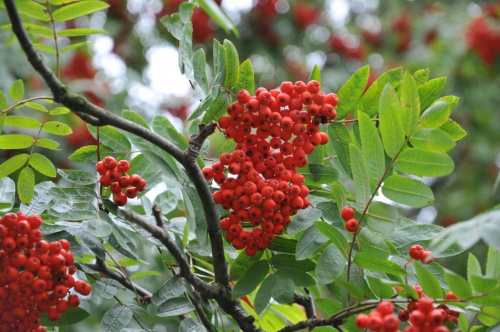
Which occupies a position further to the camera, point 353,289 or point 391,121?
point 391,121

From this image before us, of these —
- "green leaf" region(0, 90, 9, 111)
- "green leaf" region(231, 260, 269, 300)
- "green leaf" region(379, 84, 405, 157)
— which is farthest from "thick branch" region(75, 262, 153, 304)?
"green leaf" region(379, 84, 405, 157)

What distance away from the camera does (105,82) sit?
4.79 meters

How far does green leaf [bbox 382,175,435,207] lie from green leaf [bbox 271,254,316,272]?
277 mm

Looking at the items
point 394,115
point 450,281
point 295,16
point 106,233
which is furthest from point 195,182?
point 295,16

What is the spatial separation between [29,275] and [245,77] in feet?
2.38

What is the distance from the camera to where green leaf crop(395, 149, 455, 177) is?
138 centimetres

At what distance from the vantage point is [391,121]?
1.42 meters

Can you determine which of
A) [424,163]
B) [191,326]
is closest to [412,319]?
[424,163]

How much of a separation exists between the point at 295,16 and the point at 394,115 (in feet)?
15.0

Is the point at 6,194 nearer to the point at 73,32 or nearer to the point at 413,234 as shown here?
the point at 73,32

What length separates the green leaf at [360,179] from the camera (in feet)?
4.66

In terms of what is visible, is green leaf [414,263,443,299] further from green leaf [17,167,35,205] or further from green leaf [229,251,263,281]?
green leaf [17,167,35,205]

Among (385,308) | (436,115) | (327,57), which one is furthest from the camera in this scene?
(327,57)

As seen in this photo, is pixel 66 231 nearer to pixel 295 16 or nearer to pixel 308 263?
pixel 308 263
